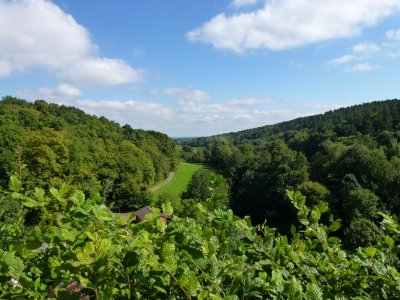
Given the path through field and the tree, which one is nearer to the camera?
the tree

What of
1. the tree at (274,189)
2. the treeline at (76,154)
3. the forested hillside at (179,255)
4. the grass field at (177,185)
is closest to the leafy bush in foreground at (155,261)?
the forested hillside at (179,255)

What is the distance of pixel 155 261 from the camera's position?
2.18 m

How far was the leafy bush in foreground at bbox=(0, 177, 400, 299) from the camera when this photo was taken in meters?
2.11

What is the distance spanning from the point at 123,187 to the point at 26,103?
107ft

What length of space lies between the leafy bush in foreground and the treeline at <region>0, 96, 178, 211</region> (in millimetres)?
18710

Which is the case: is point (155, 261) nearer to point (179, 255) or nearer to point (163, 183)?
point (179, 255)

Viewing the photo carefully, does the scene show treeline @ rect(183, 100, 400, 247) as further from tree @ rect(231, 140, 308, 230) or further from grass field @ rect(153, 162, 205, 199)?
grass field @ rect(153, 162, 205, 199)

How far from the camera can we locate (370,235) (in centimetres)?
2517

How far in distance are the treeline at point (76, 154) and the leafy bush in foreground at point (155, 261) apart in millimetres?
18710

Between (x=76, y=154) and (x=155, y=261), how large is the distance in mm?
43818

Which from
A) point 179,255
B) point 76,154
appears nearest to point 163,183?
point 76,154

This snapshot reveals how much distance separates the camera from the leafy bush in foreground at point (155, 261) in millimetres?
2113

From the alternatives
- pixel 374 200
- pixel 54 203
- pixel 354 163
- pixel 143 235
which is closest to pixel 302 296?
pixel 143 235

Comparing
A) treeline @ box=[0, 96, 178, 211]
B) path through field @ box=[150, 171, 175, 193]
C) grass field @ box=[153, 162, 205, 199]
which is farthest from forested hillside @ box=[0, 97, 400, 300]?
path through field @ box=[150, 171, 175, 193]
